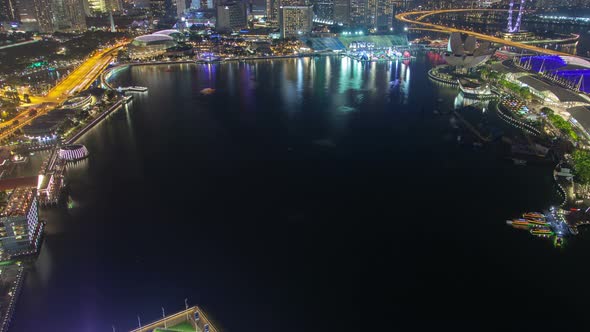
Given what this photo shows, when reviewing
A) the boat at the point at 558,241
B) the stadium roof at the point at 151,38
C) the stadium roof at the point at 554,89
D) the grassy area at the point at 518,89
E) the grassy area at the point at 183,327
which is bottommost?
the boat at the point at 558,241

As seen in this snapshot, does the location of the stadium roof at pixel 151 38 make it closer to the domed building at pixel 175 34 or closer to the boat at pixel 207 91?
the domed building at pixel 175 34

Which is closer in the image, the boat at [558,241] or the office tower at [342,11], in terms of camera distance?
the boat at [558,241]

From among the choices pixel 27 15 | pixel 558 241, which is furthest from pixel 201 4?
pixel 558 241

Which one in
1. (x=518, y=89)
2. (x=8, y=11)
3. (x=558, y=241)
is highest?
(x=8, y=11)

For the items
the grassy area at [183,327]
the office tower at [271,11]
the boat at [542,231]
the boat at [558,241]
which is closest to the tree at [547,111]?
the boat at [542,231]

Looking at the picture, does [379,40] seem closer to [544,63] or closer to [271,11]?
[544,63]

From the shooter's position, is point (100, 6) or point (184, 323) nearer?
point (184, 323)

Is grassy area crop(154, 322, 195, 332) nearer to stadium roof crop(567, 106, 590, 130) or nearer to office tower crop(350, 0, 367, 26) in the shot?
stadium roof crop(567, 106, 590, 130)
